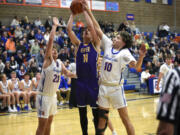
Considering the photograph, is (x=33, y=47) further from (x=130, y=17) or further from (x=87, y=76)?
(x=130, y=17)

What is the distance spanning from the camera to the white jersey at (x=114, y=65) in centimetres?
433

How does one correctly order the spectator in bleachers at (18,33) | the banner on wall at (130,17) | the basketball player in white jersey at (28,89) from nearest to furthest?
the basketball player in white jersey at (28,89) → the spectator in bleachers at (18,33) → the banner on wall at (130,17)

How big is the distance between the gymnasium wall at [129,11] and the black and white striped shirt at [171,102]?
1591cm

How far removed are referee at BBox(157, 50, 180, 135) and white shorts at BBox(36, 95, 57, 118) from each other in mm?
2493

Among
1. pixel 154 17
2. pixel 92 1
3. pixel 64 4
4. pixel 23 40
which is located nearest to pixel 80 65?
pixel 23 40

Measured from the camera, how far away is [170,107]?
2.29 meters

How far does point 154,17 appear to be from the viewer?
2492cm

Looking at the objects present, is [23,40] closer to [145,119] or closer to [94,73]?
[145,119]

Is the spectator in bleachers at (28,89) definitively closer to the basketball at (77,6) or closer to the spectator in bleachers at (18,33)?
the spectator in bleachers at (18,33)

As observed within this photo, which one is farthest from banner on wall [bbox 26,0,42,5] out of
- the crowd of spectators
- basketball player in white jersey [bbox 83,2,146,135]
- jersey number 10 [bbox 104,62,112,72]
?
jersey number 10 [bbox 104,62,112,72]

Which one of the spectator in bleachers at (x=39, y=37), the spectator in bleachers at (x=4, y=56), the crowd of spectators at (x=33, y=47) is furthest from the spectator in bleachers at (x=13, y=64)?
the spectator in bleachers at (x=39, y=37)

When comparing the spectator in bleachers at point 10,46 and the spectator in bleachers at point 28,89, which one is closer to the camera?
the spectator in bleachers at point 28,89

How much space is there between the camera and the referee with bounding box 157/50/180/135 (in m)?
2.29

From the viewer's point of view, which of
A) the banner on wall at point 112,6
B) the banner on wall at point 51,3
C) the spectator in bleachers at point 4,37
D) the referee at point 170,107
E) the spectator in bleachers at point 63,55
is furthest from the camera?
the banner on wall at point 112,6
